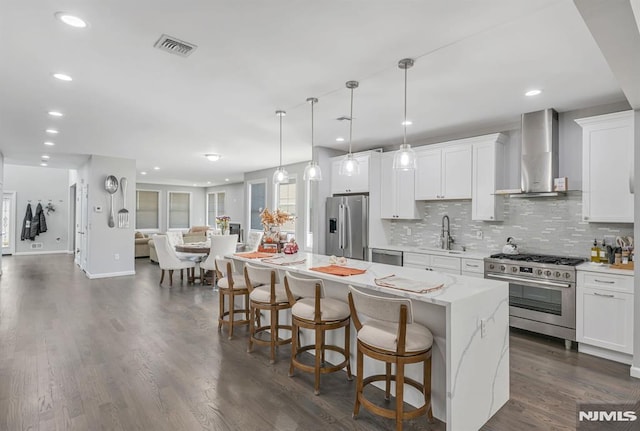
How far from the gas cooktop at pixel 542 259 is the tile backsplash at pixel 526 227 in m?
0.18

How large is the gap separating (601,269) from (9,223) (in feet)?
48.3

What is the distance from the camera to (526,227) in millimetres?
4352

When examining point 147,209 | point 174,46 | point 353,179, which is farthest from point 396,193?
point 147,209

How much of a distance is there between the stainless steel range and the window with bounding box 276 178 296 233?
544 centimetres

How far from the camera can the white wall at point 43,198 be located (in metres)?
10.9

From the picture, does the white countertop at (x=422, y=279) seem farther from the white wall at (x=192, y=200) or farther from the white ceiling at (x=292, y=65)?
the white wall at (x=192, y=200)

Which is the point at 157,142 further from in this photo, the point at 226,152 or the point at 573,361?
the point at 573,361

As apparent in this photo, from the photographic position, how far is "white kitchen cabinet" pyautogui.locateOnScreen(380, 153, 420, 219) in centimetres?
528

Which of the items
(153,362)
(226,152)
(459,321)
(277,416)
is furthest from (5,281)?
(459,321)

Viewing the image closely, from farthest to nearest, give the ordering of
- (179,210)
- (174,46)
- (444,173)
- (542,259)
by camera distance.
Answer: (179,210) < (444,173) < (542,259) < (174,46)

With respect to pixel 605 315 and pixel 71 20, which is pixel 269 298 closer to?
pixel 71 20

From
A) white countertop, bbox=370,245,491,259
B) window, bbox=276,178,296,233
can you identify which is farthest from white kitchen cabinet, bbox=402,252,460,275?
window, bbox=276,178,296,233

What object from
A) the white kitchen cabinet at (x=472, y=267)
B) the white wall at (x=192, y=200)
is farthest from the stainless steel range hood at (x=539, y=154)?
the white wall at (x=192, y=200)

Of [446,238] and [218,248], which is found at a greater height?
[446,238]
